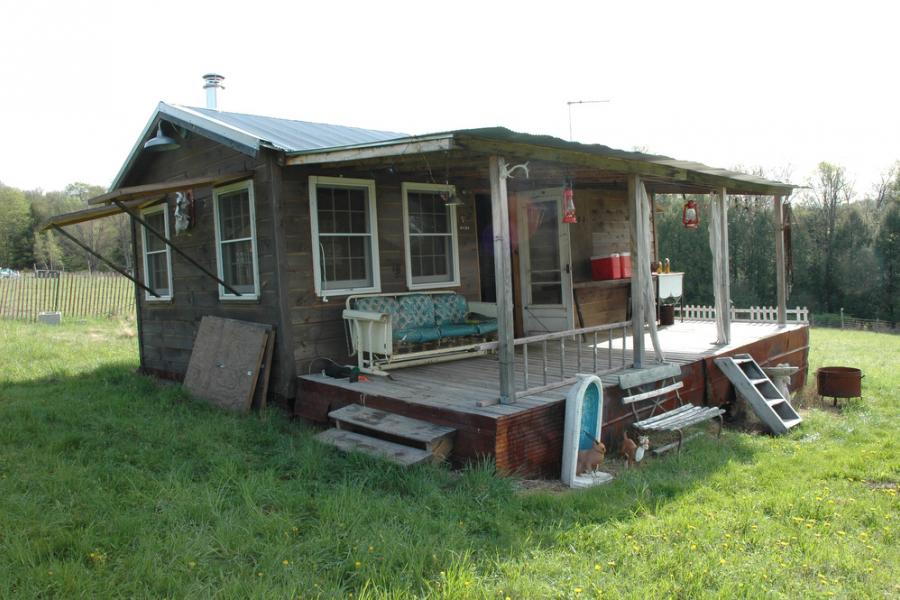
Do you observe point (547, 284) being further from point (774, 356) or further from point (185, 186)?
point (185, 186)

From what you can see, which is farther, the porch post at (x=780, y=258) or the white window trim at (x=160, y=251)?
the porch post at (x=780, y=258)

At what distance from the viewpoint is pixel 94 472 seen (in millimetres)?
4648

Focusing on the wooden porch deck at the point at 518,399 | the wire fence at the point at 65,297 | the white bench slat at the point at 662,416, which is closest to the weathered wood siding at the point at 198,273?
the wooden porch deck at the point at 518,399

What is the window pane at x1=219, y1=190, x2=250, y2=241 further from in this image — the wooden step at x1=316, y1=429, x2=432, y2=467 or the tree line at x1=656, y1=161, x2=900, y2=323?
the tree line at x1=656, y1=161, x2=900, y2=323

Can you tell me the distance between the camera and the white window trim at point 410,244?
739 centimetres

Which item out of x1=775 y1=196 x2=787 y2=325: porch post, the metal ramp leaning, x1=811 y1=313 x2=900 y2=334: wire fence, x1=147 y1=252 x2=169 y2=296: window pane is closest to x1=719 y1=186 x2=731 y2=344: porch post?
the metal ramp leaning

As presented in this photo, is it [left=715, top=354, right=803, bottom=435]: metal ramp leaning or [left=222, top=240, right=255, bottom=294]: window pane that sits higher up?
[left=222, top=240, right=255, bottom=294]: window pane

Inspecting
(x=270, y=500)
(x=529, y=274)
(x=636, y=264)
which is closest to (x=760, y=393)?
(x=636, y=264)

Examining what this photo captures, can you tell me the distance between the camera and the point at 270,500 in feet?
13.6

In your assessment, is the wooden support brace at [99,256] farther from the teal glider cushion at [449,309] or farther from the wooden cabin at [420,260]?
the teal glider cushion at [449,309]

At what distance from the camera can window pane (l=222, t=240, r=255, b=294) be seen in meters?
7.21

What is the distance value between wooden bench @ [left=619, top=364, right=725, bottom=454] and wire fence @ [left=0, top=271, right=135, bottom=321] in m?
15.9

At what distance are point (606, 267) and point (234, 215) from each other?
16.1 ft

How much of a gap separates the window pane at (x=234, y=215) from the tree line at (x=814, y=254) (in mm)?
29775
